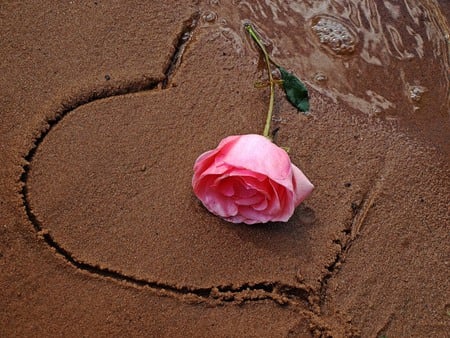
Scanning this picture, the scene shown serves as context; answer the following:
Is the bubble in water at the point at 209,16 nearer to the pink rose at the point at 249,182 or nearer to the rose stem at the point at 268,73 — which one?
the rose stem at the point at 268,73

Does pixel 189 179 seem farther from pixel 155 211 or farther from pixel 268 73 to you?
pixel 268 73

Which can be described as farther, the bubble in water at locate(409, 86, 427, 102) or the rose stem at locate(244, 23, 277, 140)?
the bubble in water at locate(409, 86, 427, 102)

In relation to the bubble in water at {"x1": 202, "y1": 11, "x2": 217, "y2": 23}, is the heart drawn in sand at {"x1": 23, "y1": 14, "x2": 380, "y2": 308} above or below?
below

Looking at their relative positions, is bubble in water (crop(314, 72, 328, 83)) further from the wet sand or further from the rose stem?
the rose stem

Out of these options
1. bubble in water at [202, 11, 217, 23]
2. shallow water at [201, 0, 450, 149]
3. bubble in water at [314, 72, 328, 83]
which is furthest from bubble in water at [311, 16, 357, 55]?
bubble in water at [202, 11, 217, 23]

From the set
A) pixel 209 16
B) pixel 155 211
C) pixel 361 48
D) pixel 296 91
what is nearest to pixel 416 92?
pixel 361 48

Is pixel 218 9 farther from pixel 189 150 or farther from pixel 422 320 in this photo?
pixel 422 320

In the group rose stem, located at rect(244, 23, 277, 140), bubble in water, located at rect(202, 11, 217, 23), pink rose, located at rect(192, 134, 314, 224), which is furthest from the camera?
bubble in water, located at rect(202, 11, 217, 23)
